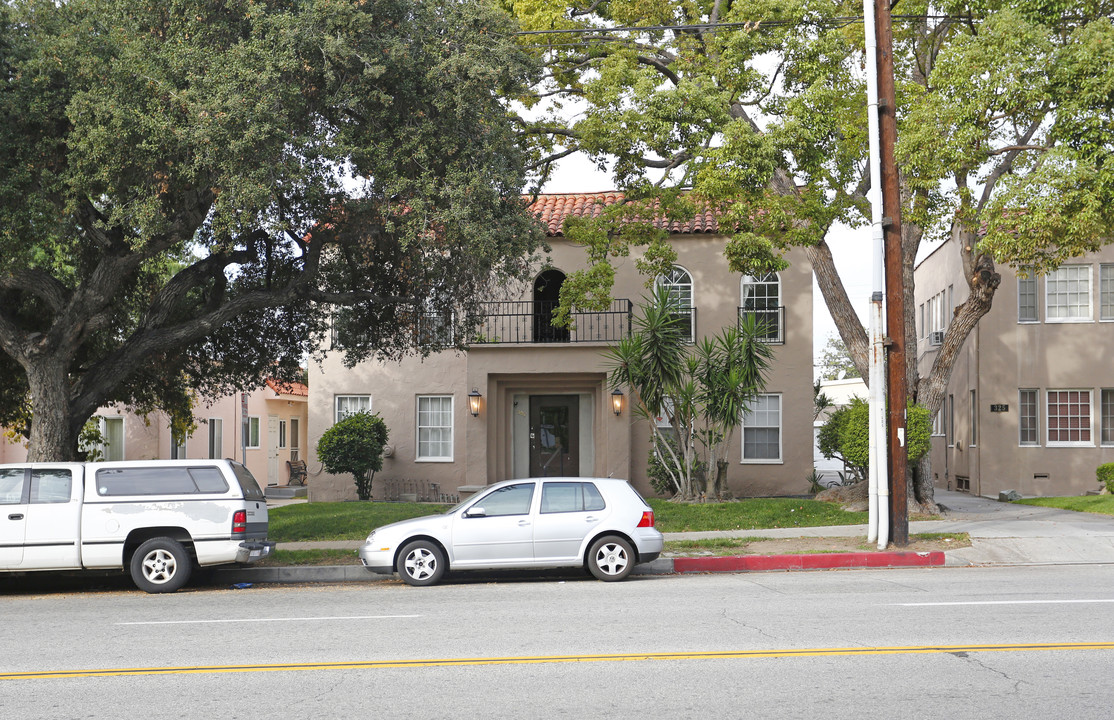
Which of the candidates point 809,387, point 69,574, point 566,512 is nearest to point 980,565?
point 566,512

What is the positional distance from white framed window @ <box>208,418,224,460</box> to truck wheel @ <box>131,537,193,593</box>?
2123 centimetres

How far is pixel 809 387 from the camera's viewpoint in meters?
23.3

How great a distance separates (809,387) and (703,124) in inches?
349

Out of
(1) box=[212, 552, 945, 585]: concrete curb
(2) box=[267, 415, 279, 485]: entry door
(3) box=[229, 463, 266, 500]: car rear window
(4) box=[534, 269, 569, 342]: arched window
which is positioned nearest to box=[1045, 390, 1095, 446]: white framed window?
(4) box=[534, 269, 569, 342]: arched window

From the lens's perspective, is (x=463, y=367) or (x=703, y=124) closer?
(x=703, y=124)

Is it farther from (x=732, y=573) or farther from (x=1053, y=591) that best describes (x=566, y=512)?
(x=1053, y=591)

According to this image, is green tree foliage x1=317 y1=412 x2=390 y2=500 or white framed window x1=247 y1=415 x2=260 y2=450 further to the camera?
white framed window x1=247 y1=415 x2=260 y2=450

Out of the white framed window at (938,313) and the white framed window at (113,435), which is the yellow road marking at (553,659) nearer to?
the white framed window at (938,313)

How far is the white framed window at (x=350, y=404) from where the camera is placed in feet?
81.9

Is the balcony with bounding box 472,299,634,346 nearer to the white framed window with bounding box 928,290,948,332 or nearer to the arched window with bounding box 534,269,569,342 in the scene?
the arched window with bounding box 534,269,569,342

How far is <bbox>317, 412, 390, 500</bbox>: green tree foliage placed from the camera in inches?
911

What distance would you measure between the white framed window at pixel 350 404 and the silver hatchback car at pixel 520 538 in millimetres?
12869

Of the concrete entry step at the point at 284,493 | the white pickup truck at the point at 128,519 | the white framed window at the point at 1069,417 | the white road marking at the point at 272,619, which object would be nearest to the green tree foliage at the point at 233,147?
the white pickup truck at the point at 128,519

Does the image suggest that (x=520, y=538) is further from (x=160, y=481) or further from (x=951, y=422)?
(x=951, y=422)
